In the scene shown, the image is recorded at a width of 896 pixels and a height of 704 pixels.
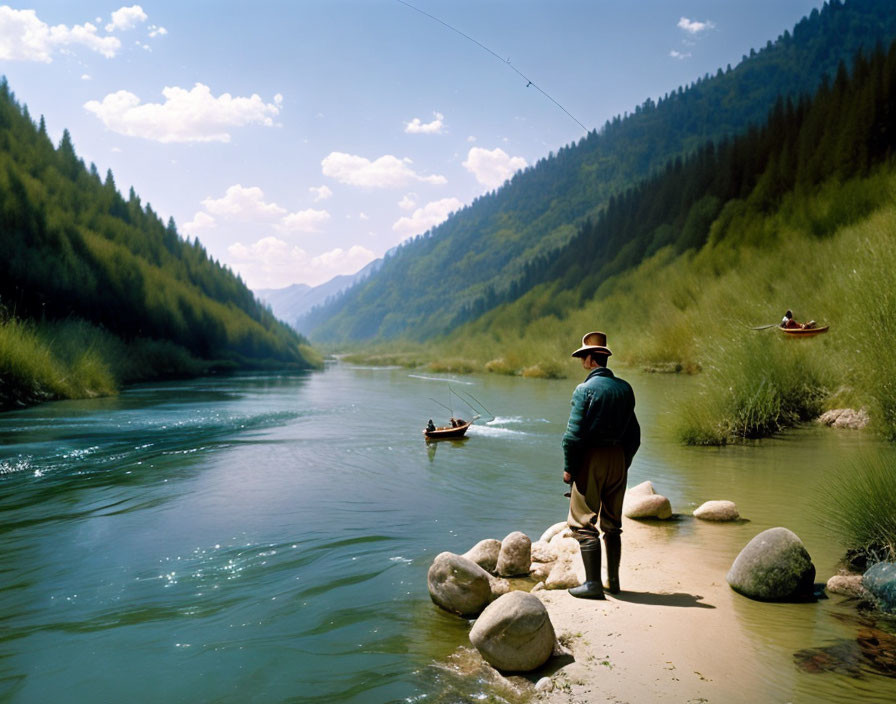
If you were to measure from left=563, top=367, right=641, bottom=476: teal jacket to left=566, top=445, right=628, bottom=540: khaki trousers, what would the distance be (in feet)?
0.27

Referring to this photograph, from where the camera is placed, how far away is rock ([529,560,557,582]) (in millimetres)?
7804

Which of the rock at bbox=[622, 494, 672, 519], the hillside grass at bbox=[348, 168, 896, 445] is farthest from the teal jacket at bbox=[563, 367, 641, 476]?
the hillside grass at bbox=[348, 168, 896, 445]

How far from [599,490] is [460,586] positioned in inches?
74.8

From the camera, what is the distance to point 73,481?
14.7 metres

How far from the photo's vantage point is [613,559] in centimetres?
644

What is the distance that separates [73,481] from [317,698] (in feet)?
39.6

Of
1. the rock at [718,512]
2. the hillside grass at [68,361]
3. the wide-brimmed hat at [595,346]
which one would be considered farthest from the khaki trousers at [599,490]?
the hillside grass at [68,361]

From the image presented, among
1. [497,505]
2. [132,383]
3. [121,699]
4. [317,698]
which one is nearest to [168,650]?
[121,699]

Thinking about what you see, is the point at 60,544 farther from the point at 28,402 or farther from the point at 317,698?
the point at 28,402

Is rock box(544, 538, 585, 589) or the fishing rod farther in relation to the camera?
the fishing rod

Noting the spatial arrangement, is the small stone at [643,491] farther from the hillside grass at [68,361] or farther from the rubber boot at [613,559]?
the hillside grass at [68,361]

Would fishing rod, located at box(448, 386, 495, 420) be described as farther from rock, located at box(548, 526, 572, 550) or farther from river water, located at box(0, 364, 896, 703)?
rock, located at box(548, 526, 572, 550)

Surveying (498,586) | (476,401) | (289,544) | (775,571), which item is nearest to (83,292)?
(476,401)

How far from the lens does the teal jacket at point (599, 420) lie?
20.0 ft
